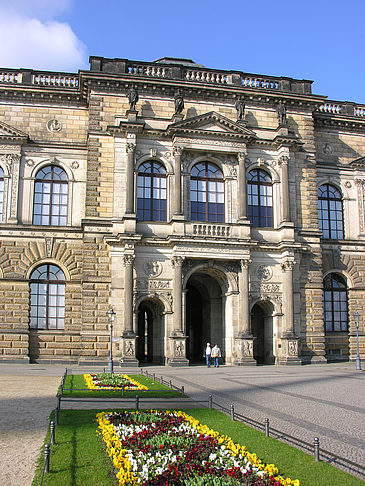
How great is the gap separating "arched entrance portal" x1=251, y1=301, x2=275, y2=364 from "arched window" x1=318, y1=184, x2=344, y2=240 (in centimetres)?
764

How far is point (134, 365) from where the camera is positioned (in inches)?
1257

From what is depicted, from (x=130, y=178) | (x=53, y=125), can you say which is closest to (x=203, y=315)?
(x=130, y=178)

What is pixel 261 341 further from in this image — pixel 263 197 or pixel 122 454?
pixel 122 454

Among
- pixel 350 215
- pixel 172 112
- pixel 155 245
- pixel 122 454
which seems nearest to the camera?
pixel 122 454

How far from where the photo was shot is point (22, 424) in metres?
13.6

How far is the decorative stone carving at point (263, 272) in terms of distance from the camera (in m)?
35.8

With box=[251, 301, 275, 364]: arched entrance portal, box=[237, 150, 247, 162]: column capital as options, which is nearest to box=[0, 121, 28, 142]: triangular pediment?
box=[237, 150, 247, 162]: column capital

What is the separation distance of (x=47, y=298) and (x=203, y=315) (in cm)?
1150

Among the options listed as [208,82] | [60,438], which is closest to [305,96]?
[208,82]

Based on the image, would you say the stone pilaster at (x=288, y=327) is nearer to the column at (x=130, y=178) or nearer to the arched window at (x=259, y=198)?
the arched window at (x=259, y=198)

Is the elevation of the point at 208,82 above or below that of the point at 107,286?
above

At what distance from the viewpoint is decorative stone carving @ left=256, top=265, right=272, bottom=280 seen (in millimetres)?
35781

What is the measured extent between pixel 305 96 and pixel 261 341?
17.4m

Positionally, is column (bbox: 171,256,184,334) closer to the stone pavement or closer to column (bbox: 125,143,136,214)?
column (bbox: 125,143,136,214)
